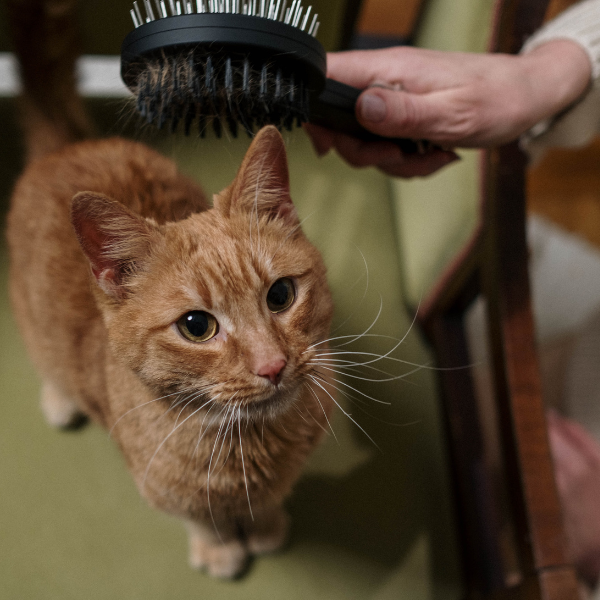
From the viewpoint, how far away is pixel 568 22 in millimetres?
970

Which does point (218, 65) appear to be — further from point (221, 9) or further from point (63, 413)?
point (63, 413)

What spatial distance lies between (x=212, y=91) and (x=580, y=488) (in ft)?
4.31

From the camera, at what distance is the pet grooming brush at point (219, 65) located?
45cm

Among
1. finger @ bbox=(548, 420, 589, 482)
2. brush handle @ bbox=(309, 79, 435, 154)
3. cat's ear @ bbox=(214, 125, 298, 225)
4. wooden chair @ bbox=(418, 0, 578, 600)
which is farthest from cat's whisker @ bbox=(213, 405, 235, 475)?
finger @ bbox=(548, 420, 589, 482)

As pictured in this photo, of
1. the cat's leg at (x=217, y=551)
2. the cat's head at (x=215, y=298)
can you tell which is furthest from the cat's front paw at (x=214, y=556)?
the cat's head at (x=215, y=298)

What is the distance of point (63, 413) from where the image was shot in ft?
3.36

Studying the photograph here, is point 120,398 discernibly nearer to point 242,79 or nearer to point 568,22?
point 242,79

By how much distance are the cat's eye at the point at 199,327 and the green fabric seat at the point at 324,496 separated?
231 mm

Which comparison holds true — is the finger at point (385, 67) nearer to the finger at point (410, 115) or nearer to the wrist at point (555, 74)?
the finger at point (410, 115)

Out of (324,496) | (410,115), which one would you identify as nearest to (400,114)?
(410,115)

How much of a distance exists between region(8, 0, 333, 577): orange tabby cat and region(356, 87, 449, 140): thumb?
20 centimetres

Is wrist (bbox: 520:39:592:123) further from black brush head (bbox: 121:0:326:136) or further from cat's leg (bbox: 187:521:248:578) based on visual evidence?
cat's leg (bbox: 187:521:248:578)

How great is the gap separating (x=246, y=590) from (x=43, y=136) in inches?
41.5

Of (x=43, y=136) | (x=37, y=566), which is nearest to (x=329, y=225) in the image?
(x=43, y=136)
